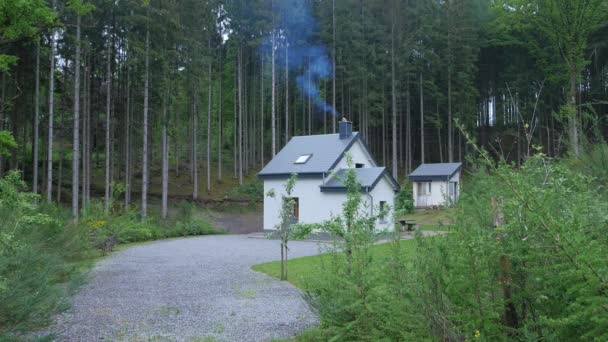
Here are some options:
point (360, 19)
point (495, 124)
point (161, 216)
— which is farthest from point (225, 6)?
point (495, 124)

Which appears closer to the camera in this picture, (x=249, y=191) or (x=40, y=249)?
(x=40, y=249)

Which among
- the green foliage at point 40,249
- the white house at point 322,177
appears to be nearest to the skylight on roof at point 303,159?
the white house at point 322,177

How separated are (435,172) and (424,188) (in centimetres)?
134

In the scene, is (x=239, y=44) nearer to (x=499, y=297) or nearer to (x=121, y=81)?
(x=121, y=81)

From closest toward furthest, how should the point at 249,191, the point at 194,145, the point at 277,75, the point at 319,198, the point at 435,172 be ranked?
the point at 319,198 < the point at 194,145 < the point at 435,172 < the point at 249,191 < the point at 277,75

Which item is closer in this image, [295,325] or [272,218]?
[295,325]

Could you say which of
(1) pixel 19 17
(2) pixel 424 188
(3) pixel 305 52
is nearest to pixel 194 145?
(3) pixel 305 52

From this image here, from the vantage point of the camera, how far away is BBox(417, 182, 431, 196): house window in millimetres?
32188

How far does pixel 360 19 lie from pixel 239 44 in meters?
9.74

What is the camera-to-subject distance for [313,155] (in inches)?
917

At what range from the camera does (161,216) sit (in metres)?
25.0

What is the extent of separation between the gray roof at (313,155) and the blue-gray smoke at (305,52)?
13.5 meters

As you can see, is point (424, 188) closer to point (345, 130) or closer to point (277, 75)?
point (345, 130)

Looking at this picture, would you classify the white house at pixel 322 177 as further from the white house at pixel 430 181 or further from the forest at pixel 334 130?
the white house at pixel 430 181
